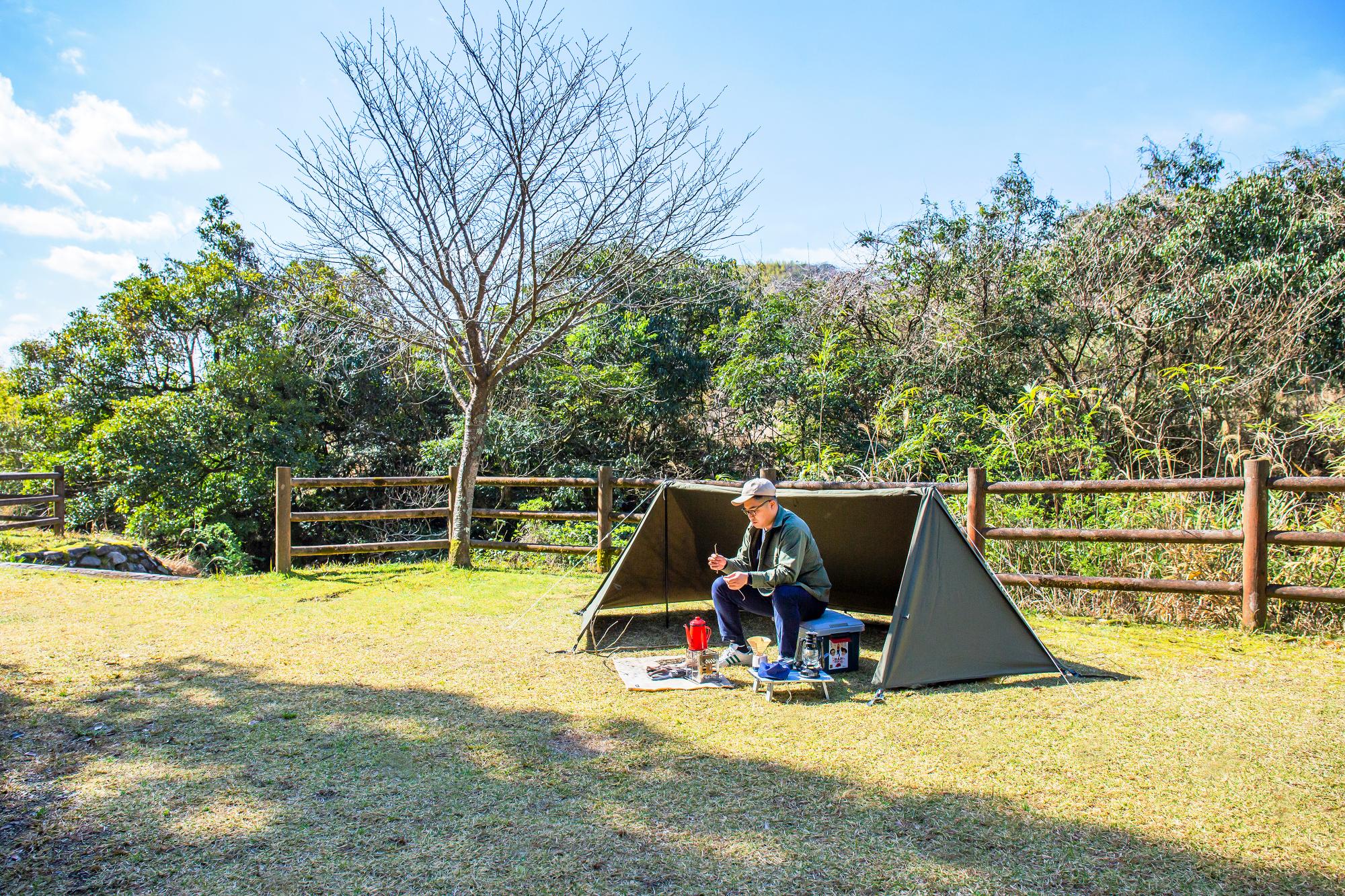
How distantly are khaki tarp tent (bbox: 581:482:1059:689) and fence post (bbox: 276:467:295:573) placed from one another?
159 inches

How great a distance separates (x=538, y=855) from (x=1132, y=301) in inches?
417

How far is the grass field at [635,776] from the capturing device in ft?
8.17

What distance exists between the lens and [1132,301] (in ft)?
34.1

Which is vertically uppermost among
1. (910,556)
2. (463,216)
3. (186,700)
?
(463,216)

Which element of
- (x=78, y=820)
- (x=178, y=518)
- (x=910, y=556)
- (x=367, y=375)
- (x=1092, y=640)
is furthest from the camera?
(x=367, y=375)

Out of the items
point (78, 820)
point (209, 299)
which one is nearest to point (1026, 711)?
point (78, 820)

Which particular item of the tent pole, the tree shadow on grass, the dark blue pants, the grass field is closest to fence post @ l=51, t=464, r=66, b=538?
the grass field

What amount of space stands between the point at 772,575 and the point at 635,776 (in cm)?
173

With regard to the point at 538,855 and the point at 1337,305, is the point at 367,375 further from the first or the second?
the point at 1337,305

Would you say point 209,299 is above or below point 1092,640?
above

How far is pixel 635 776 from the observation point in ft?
10.6

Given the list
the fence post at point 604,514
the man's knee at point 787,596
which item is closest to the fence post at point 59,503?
the fence post at point 604,514

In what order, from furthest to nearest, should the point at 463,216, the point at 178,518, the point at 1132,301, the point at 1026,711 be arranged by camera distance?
the point at 178,518 < the point at 1132,301 < the point at 463,216 < the point at 1026,711

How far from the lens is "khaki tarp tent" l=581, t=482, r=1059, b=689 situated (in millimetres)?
4445
